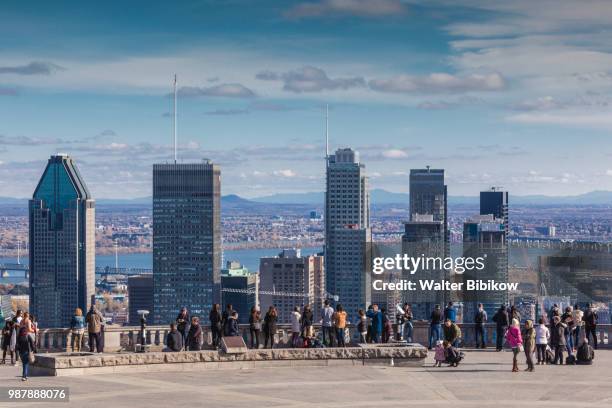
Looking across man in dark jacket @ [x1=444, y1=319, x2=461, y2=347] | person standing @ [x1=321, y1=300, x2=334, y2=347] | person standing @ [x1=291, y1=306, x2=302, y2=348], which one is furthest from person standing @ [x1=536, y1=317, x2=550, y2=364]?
person standing @ [x1=291, y1=306, x2=302, y2=348]

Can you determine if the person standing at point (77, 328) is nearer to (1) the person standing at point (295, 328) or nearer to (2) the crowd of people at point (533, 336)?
(1) the person standing at point (295, 328)

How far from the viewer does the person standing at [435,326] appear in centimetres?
4012

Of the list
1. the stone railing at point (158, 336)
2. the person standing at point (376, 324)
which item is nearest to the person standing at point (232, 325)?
the stone railing at point (158, 336)

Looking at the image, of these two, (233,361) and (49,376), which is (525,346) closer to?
(233,361)

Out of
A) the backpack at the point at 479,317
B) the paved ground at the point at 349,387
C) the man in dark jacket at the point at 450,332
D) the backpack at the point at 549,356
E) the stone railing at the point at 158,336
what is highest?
the backpack at the point at 479,317

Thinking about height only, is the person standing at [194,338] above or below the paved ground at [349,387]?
above

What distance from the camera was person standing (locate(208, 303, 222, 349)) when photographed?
38.8 meters

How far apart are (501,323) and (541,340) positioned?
10.4 ft

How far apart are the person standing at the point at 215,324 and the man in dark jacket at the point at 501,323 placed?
8.23m

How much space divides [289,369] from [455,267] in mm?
16083

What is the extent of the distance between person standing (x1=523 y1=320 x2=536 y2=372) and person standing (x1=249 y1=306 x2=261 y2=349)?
775 centimetres

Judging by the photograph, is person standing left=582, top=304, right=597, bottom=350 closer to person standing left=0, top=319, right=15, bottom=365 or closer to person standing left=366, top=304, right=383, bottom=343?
person standing left=366, top=304, right=383, bottom=343

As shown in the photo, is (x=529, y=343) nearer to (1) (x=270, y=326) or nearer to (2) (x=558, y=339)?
(2) (x=558, y=339)

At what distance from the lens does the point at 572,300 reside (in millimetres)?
49719
